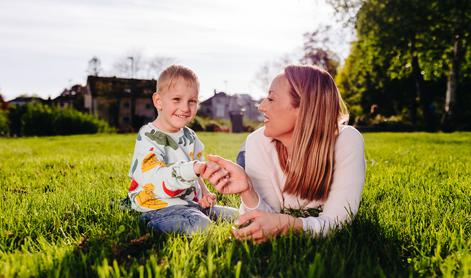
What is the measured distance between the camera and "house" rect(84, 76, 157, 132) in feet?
164

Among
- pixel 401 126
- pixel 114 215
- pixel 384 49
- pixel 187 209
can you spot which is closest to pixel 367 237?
pixel 187 209

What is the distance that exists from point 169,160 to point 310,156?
1.16 meters

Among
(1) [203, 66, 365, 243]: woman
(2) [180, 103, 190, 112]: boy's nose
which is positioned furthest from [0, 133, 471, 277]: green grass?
(2) [180, 103, 190, 112]: boy's nose

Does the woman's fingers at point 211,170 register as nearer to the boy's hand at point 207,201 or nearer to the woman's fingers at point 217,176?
the woman's fingers at point 217,176

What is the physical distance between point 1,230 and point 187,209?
125 centimetres

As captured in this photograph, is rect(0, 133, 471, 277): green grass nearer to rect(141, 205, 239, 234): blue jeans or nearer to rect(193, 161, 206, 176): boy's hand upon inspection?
rect(141, 205, 239, 234): blue jeans

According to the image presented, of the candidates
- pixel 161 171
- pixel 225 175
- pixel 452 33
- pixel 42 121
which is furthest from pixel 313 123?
pixel 42 121

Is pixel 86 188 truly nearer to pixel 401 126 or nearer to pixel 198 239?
pixel 198 239

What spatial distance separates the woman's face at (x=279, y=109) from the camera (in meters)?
2.81

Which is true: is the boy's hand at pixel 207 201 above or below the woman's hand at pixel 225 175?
below

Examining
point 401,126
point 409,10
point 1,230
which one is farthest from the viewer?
point 401,126

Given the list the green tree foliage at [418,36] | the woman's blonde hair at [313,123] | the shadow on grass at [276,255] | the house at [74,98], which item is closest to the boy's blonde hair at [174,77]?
the woman's blonde hair at [313,123]

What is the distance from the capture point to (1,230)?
8.89 ft

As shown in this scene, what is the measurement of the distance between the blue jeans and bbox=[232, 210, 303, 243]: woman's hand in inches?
14.5
